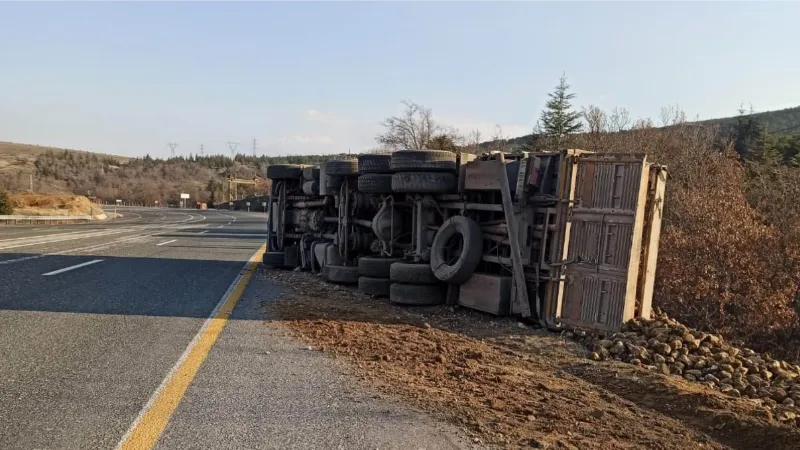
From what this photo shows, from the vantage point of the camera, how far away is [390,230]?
10.1 metres

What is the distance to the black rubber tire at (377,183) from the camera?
1000 centimetres

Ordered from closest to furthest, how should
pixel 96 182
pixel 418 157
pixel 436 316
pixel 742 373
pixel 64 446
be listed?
pixel 64 446
pixel 742 373
pixel 436 316
pixel 418 157
pixel 96 182

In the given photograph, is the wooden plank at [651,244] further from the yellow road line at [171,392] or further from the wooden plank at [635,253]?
the yellow road line at [171,392]

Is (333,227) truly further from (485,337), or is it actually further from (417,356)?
(417,356)

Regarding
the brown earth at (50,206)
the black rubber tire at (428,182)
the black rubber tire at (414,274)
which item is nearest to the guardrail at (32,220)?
the brown earth at (50,206)

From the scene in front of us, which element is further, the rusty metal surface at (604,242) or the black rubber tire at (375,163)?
the black rubber tire at (375,163)

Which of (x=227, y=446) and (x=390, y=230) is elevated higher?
(x=390, y=230)

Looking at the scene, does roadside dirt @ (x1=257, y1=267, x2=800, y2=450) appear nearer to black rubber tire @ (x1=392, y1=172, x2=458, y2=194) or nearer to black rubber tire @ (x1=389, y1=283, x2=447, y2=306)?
black rubber tire @ (x1=389, y1=283, x2=447, y2=306)

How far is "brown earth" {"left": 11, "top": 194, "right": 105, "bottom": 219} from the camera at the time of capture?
155ft

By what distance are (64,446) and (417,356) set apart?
3.16 m

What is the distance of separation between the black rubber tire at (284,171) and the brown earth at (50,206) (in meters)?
38.7

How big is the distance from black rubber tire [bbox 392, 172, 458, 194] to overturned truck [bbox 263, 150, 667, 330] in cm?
1

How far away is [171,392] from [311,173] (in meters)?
8.98

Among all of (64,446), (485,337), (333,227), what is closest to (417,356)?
(485,337)
